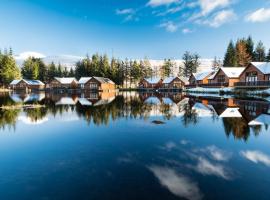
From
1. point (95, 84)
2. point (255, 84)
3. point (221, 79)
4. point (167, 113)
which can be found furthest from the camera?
point (95, 84)

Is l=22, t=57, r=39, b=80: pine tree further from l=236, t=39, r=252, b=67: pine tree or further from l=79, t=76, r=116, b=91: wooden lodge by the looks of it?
l=236, t=39, r=252, b=67: pine tree

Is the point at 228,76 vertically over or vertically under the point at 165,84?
over

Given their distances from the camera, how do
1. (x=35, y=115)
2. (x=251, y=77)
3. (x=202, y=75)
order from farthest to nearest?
(x=202, y=75), (x=251, y=77), (x=35, y=115)

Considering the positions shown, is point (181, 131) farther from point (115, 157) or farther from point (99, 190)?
point (99, 190)

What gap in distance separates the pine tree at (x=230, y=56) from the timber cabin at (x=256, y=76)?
31.9 meters

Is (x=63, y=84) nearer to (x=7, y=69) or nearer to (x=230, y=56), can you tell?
(x=7, y=69)

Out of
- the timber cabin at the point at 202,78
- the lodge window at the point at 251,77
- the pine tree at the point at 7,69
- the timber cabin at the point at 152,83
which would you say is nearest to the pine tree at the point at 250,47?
the timber cabin at the point at 202,78

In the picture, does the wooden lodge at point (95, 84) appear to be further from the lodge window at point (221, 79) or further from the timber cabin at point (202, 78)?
the lodge window at point (221, 79)

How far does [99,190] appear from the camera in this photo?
5.34m

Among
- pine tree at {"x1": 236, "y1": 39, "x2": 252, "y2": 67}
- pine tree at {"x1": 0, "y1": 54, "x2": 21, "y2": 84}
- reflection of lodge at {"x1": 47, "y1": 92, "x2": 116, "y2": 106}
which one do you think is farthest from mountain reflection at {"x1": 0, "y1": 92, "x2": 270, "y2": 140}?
pine tree at {"x1": 0, "y1": 54, "x2": 21, "y2": 84}

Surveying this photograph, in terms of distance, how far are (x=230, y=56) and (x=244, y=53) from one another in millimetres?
5039

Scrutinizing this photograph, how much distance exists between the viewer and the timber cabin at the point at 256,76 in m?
40.3

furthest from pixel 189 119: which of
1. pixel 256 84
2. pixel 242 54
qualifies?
pixel 242 54

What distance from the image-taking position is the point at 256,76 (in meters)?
42.9
